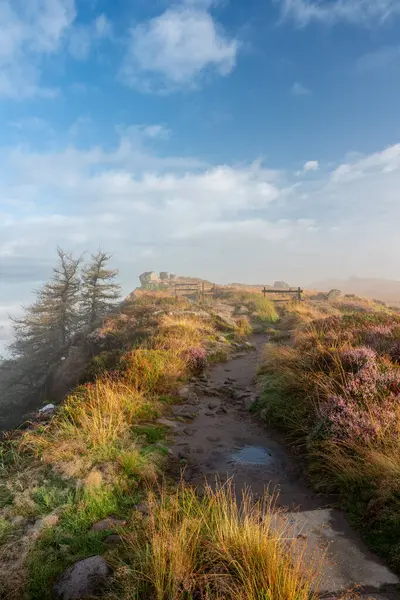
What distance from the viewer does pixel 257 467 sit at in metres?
6.37

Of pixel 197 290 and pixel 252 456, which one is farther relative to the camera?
pixel 197 290

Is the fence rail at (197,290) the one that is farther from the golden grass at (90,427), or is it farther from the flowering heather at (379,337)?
the golden grass at (90,427)

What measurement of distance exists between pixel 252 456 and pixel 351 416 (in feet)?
6.64

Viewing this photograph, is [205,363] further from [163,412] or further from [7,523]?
[7,523]

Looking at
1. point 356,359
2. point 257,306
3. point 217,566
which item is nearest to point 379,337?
point 356,359

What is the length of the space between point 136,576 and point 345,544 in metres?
2.32

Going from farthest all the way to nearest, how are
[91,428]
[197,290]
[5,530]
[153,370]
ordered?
1. [197,290]
2. [153,370]
3. [91,428]
4. [5,530]

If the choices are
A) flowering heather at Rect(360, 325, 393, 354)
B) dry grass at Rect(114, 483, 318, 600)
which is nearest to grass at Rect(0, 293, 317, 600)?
dry grass at Rect(114, 483, 318, 600)

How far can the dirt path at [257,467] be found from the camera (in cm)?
360

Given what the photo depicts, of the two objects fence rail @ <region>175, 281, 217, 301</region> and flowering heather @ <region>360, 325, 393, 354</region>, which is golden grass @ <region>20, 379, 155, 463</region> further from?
fence rail @ <region>175, 281, 217, 301</region>

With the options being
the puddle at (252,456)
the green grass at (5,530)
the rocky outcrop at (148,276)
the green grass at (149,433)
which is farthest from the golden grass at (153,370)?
the rocky outcrop at (148,276)

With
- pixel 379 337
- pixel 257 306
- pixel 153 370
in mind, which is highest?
pixel 257 306

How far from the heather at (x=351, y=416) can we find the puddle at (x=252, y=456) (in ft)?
2.15

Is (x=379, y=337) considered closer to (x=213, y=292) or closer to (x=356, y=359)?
(x=356, y=359)
